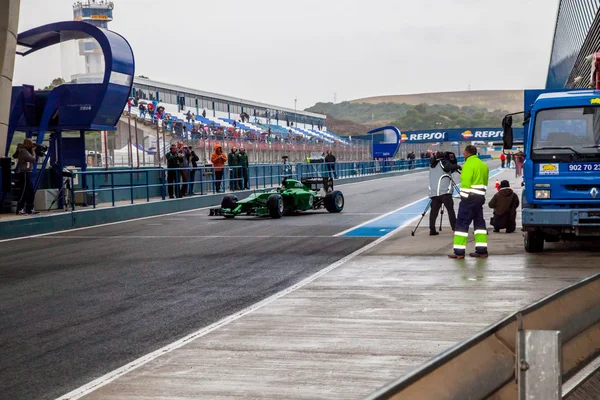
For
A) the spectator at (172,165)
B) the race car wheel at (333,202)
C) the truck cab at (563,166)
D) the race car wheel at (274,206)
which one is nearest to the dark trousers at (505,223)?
the truck cab at (563,166)

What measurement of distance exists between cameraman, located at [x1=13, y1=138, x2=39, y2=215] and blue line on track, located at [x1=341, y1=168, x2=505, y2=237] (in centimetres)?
821

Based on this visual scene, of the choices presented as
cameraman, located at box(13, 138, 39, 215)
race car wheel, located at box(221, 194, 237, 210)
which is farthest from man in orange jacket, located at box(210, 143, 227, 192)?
cameraman, located at box(13, 138, 39, 215)

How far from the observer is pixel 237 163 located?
112ft

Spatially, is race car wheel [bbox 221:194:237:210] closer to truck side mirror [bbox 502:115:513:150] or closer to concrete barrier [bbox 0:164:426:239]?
concrete barrier [bbox 0:164:426:239]

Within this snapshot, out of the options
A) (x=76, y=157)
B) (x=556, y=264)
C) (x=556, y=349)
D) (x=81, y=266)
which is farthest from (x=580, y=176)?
(x=76, y=157)

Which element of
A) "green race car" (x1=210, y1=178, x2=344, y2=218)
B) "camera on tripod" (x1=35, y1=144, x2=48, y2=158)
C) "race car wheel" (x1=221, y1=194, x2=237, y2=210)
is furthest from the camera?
"camera on tripod" (x1=35, y1=144, x2=48, y2=158)

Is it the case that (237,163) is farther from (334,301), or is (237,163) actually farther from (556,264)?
(334,301)

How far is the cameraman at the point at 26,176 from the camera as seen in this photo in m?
22.2

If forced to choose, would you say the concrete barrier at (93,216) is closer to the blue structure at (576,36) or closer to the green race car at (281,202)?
the green race car at (281,202)

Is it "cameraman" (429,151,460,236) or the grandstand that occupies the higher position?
the grandstand

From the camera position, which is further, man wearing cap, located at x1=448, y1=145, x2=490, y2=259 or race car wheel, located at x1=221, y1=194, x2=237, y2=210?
race car wheel, located at x1=221, y1=194, x2=237, y2=210

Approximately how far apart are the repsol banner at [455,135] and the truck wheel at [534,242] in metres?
97.1

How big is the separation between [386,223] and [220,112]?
52.4 metres

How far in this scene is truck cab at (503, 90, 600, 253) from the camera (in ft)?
45.1
